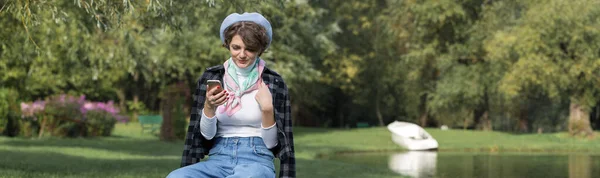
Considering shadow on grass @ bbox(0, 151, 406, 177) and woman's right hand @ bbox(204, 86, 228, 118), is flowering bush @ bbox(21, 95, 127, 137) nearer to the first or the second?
shadow on grass @ bbox(0, 151, 406, 177)

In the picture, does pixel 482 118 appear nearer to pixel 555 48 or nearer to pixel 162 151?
pixel 555 48

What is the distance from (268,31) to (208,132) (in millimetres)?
634

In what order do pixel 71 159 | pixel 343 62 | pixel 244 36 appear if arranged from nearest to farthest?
pixel 244 36, pixel 71 159, pixel 343 62

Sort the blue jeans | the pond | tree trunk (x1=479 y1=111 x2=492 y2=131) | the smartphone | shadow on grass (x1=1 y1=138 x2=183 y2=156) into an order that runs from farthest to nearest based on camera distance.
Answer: tree trunk (x1=479 y1=111 x2=492 y2=131) → shadow on grass (x1=1 y1=138 x2=183 y2=156) → the pond → the blue jeans → the smartphone

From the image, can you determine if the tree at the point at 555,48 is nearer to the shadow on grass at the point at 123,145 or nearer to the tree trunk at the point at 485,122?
the shadow on grass at the point at 123,145

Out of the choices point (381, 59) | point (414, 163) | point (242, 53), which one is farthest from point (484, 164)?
point (381, 59)

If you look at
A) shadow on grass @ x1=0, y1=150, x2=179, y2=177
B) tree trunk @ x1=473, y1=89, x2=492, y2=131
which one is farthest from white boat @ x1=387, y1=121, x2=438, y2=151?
tree trunk @ x1=473, y1=89, x2=492, y2=131

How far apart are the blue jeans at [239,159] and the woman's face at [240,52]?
1.38 feet


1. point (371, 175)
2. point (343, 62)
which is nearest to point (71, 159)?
point (371, 175)

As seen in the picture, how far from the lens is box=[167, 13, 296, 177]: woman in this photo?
5168 mm

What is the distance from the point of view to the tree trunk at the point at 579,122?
37.2m

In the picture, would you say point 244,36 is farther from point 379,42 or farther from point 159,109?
point 159,109

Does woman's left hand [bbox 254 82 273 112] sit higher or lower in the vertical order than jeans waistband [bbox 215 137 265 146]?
higher

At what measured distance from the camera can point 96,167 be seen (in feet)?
55.7
